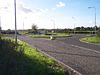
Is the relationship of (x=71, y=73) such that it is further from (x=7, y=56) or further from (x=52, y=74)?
(x=7, y=56)

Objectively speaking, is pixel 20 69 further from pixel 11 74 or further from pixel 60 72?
pixel 60 72

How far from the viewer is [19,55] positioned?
9.37m

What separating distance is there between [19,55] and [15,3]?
22.6 m

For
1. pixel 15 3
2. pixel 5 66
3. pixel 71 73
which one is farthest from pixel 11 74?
pixel 15 3

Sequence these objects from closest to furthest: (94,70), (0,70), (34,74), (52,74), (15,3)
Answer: (0,70) → (34,74) → (52,74) → (94,70) → (15,3)

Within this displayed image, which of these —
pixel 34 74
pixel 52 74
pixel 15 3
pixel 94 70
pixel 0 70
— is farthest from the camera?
pixel 15 3

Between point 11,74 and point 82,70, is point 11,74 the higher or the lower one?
the higher one

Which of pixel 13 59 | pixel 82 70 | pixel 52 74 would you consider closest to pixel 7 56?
pixel 13 59

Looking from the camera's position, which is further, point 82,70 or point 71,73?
point 82,70

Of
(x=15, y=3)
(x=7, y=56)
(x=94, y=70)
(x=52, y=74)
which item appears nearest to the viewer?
(x=7, y=56)

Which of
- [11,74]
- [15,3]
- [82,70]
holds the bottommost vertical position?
[82,70]

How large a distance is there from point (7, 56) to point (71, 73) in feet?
15.8

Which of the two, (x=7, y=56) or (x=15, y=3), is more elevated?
(x=15, y=3)

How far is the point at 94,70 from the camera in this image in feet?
43.7
